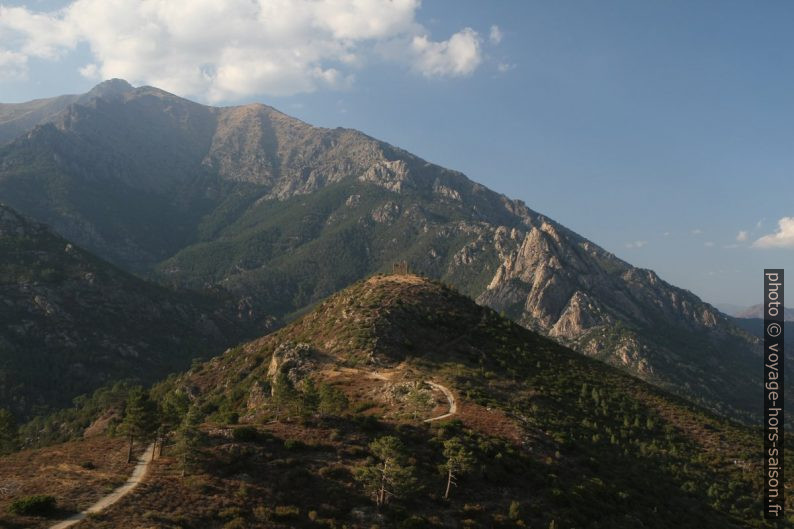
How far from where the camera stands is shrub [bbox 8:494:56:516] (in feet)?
102

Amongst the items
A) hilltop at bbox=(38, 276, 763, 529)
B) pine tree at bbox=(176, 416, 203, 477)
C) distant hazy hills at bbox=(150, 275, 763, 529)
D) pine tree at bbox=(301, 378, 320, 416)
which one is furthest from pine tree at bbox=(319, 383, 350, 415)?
pine tree at bbox=(176, 416, 203, 477)

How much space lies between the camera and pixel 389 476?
123ft

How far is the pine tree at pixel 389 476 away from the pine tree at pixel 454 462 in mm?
3251

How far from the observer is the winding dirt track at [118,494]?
30766 mm

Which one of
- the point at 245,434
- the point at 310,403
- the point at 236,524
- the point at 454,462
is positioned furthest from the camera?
the point at 310,403

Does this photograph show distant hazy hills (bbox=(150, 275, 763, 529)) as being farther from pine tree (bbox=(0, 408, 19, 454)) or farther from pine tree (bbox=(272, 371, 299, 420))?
pine tree (bbox=(0, 408, 19, 454))

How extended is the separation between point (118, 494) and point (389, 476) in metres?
18.5

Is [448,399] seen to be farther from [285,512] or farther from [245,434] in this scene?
[285,512]

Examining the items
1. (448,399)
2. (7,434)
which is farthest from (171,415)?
(7,434)

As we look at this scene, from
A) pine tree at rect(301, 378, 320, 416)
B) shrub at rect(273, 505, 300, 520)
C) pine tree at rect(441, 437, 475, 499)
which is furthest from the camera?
pine tree at rect(301, 378, 320, 416)

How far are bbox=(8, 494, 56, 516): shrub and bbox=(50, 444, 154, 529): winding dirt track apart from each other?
166 cm

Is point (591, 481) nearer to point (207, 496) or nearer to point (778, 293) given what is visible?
point (778, 293)

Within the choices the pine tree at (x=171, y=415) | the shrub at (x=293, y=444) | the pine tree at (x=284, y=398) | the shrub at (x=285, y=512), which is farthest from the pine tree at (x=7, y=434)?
the shrub at (x=285, y=512)

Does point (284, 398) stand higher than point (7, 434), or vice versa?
point (284, 398)
